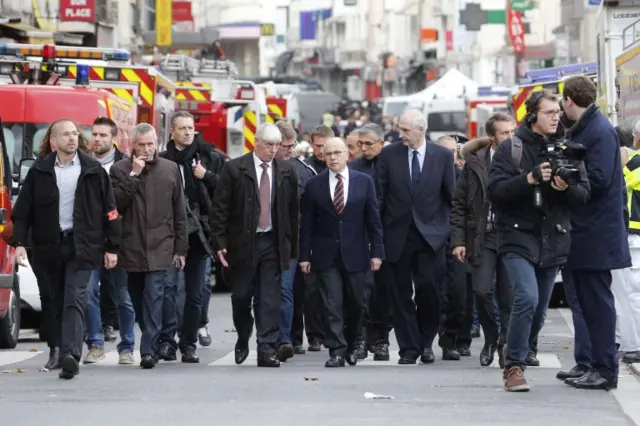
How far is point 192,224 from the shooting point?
596 inches

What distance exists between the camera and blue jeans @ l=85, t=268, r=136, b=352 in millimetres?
14680

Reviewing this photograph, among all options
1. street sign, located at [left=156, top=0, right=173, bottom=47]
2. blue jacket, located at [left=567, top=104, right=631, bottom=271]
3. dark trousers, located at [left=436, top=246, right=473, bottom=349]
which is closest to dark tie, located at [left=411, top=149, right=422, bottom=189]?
dark trousers, located at [left=436, top=246, right=473, bottom=349]

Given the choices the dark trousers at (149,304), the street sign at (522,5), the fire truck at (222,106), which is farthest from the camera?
the street sign at (522,5)

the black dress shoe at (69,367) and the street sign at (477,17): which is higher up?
the street sign at (477,17)

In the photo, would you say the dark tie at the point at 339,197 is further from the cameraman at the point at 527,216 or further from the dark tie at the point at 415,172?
the cameraman at the point at 527,216

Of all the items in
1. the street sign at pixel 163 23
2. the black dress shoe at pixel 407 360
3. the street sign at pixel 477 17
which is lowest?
the black dress shoe at pixel 407 360

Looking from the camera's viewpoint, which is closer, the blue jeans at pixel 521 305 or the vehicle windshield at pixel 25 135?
the blue jeans at pixel 521 305

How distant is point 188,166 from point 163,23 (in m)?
38.4

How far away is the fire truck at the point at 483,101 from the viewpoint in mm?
48781

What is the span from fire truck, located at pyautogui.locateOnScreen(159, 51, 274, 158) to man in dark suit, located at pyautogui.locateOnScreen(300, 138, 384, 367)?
1692 centimetres

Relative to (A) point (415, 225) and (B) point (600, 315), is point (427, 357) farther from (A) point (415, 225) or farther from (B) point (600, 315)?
(B) point (600, 315)

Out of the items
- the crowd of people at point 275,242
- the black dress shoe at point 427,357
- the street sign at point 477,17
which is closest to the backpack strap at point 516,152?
the crowd of people at point 275,242

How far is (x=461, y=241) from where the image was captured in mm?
14109

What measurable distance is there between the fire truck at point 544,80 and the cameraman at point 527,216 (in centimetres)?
1683
